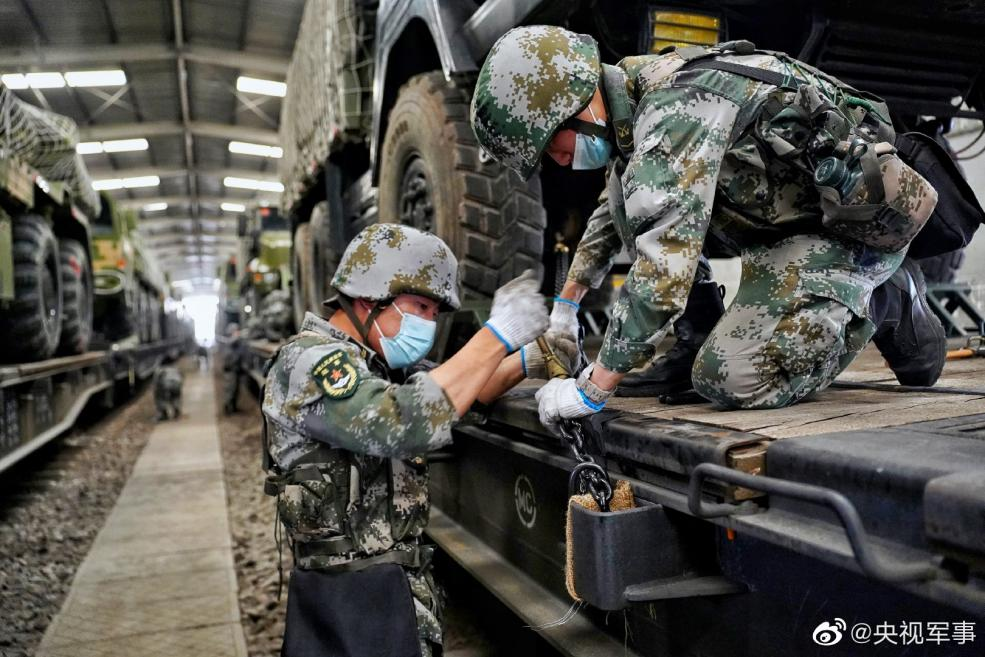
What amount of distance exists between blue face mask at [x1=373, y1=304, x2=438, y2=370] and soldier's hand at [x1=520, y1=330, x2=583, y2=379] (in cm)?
40

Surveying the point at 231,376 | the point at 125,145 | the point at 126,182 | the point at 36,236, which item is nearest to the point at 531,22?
the point at 36,236

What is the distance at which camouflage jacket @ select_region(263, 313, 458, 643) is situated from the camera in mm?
1703

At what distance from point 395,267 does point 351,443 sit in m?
0.45

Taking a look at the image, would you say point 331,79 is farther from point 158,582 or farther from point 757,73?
point 757,73

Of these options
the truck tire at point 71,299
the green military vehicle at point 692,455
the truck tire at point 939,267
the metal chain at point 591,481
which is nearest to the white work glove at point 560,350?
the green military vehicle at point 692,455

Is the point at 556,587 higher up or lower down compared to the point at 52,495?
higher up

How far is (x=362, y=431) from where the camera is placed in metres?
1.69

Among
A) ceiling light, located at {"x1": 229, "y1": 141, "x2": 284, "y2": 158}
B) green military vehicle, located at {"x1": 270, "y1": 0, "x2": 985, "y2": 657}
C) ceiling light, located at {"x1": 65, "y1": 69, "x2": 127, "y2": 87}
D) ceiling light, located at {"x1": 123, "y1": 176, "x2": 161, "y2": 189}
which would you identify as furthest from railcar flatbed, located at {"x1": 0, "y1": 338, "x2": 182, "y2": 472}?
ceiling light, located at {"x1": 123, "y1": 176, "x2": 161, "y2": 189}

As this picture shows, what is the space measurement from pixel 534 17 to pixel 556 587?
1846 mm

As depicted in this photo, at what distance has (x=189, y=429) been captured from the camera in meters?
8.64

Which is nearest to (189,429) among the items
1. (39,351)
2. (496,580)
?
(39,351)

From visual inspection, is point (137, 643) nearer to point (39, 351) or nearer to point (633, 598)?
point (633, 598)

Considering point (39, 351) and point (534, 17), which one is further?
point (39, 351)

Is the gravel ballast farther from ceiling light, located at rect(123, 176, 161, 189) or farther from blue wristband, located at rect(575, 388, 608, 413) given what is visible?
ceiling light, located at rect(123, 176, 161, 189)
